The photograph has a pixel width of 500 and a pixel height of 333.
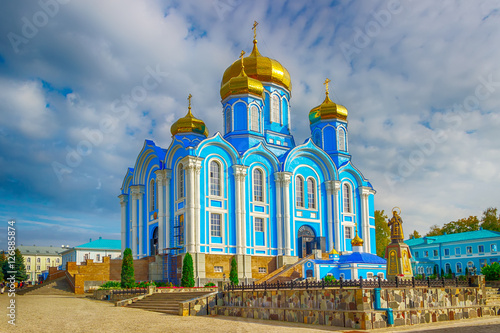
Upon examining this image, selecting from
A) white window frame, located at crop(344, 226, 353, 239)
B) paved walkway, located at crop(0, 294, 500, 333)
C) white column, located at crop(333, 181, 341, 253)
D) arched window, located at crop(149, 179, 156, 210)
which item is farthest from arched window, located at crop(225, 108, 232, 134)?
paved walkway, located at crop(0, 294, 500, 333)

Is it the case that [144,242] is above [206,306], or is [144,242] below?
above

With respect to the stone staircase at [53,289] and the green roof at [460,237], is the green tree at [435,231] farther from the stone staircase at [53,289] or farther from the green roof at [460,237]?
the stone staircase at [53,289]

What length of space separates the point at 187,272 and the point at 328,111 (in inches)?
733

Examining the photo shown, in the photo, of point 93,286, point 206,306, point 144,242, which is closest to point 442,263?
point 144,242

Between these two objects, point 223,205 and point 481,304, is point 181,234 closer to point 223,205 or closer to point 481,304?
point 223,205

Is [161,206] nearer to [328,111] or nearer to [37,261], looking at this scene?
[328,111]

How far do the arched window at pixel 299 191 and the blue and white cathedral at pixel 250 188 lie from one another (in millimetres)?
70

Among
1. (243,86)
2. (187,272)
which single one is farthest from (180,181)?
(243,86)

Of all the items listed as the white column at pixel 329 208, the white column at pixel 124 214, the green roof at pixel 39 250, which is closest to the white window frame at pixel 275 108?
the white column at pixel 329 208

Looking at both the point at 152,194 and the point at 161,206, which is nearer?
the point at 161,206

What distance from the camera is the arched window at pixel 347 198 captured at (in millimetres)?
37312

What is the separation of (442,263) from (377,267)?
953 inches

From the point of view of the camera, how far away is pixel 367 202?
3812 cm

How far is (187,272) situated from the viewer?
27.0 meters
